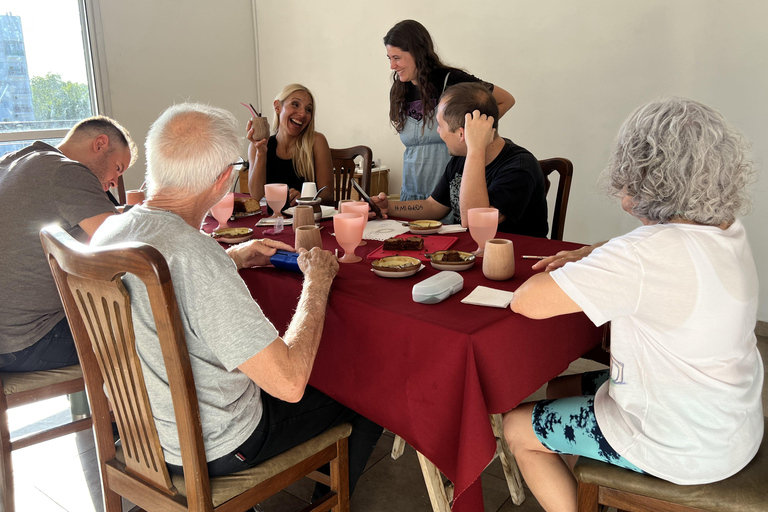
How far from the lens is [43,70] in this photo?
419 centimetres

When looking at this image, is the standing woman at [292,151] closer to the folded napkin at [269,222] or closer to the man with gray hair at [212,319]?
the folded napkin at [269,222]

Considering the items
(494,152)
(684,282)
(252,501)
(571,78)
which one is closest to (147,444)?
(252,501)

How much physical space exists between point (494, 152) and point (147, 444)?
5.14 ft

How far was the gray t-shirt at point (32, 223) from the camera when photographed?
5.22ft

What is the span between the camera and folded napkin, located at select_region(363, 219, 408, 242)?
185 centimetres

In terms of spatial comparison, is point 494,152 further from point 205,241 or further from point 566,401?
point 205,241

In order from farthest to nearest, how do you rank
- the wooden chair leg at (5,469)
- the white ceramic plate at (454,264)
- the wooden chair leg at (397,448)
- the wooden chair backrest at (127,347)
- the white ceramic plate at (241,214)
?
the white ceramic plate at (241,214) → the wooden chair leg at (397,448) → the wooden chair leg at (5,469) → the white ceramic plate at (454,264) → the wooden chair backrest at (127,347)

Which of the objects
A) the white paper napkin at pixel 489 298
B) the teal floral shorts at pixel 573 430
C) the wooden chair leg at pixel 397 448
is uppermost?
the white paper napkin at pixel 489 298

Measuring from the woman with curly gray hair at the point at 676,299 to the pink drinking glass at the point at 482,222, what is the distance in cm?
46

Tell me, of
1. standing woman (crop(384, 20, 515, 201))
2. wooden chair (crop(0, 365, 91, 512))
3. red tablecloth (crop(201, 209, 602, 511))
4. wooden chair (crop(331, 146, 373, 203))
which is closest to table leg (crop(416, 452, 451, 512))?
red tablecloth (crop(201, 209, 602, 511))

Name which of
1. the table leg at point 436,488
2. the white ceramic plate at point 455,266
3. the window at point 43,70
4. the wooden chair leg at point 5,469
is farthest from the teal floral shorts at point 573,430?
the window at point 43,70

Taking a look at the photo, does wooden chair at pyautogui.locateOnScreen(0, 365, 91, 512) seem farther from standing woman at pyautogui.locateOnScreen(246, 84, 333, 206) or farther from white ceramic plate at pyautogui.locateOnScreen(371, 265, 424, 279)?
standing woman at pyautogui.locateOnScreen(246, 84, 333, 206)

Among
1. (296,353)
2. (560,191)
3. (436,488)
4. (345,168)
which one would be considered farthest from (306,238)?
(345,168)

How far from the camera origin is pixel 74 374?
1.68 meters
